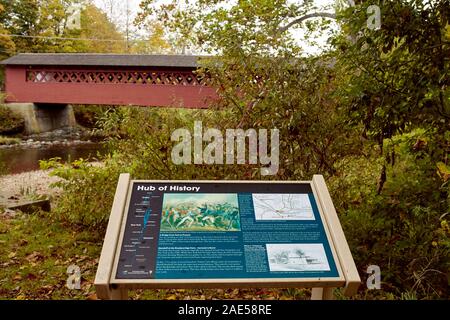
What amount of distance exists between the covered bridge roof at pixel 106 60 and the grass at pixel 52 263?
9069mm

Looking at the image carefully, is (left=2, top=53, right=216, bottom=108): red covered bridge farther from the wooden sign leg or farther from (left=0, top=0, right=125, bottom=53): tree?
the wooden sign leg

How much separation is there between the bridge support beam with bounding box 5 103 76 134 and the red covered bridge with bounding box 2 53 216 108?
767 mm

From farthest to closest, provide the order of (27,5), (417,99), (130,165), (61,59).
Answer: (27,5) < (61,59) < (130,165) < (417,99)

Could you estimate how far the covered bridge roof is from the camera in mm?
13984

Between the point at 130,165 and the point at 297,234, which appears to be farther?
the point at 130,165

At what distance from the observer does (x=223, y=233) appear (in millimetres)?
2096

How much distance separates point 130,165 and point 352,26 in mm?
2514

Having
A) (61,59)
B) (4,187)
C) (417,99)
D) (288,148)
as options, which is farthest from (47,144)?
(417,99)

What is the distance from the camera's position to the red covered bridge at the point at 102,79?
559 inches

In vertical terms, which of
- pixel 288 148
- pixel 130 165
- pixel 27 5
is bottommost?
pixel 130 165

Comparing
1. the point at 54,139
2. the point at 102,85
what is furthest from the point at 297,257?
the point at 54,139

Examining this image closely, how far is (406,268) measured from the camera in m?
3.48
